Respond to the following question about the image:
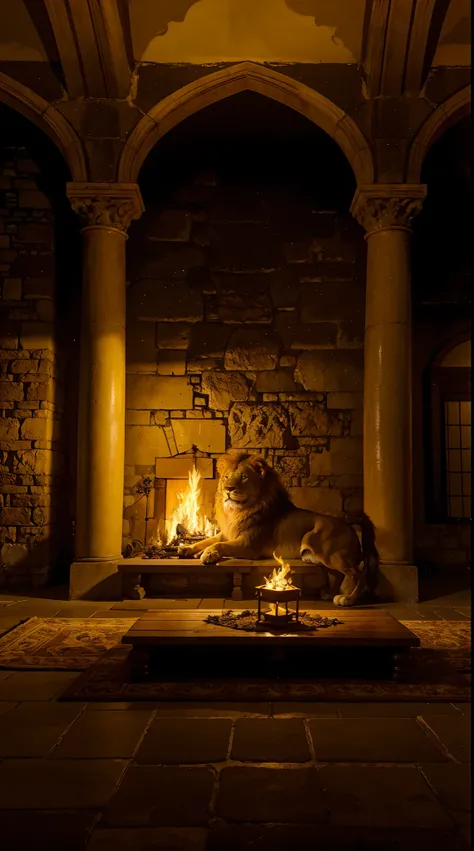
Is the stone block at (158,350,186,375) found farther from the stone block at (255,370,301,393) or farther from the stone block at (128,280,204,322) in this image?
the stone block at (255,370,301,393)

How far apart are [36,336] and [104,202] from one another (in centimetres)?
178

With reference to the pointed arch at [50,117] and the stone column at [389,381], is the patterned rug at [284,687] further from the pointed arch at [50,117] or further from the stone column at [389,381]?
the pointed arch at [50,117]

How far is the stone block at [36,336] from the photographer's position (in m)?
7.77

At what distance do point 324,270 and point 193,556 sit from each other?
4018 millimetres

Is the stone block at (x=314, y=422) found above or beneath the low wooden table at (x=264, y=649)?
above

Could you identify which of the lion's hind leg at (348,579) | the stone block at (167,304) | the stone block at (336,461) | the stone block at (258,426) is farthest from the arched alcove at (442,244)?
the lion's hind leg at (348,579)

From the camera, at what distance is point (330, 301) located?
28.1 feet

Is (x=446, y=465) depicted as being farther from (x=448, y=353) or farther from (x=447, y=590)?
(x=447, y=590)

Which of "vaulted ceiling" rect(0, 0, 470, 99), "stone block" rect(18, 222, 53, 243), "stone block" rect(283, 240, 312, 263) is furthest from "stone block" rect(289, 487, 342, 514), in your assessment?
"vaulted ceiling" rect(0, 0, 470, 99)

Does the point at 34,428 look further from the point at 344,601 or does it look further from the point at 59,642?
the point at 344,601

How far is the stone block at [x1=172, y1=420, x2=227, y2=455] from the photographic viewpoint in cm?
838

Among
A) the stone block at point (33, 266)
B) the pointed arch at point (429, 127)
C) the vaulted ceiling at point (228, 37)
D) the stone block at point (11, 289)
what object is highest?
the vaulted ceiling at point (228, 37)

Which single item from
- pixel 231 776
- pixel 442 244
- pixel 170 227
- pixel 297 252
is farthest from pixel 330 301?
pixel 231 776

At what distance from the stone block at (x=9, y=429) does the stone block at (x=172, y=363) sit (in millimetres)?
1845
